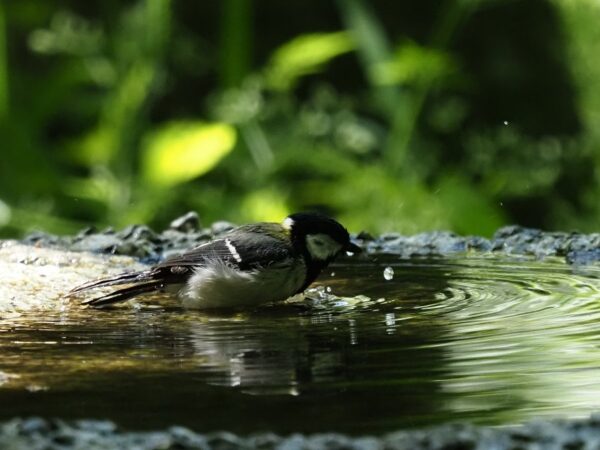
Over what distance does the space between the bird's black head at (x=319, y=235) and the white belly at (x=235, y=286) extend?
0.50 ft

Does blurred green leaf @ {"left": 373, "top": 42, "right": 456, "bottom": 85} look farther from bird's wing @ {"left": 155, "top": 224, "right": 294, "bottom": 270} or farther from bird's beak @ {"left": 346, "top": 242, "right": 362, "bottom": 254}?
bird's wing @ {"left": 155, "top": 224, "right": 294, "bottom": 270}

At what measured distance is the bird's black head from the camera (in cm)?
425

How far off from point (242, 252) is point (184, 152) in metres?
3.38

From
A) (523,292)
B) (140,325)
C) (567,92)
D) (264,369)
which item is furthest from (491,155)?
(264,369)

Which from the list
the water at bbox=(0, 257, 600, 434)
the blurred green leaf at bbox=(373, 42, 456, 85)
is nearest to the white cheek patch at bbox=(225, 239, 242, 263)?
the water at bbox=(0, 257, 600, 434)

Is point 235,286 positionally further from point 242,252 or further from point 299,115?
point 299,115

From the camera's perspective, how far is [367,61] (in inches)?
315

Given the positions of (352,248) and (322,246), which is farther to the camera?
(352,248)

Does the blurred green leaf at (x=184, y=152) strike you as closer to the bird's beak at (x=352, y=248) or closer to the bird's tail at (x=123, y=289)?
the bird's beak at (x=352, y=248)

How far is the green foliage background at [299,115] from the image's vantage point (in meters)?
7.29

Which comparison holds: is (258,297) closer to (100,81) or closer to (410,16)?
(100,81)

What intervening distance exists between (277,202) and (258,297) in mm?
3167

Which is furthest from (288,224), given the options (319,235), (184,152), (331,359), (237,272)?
(184,152)

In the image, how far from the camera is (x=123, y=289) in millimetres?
3998
